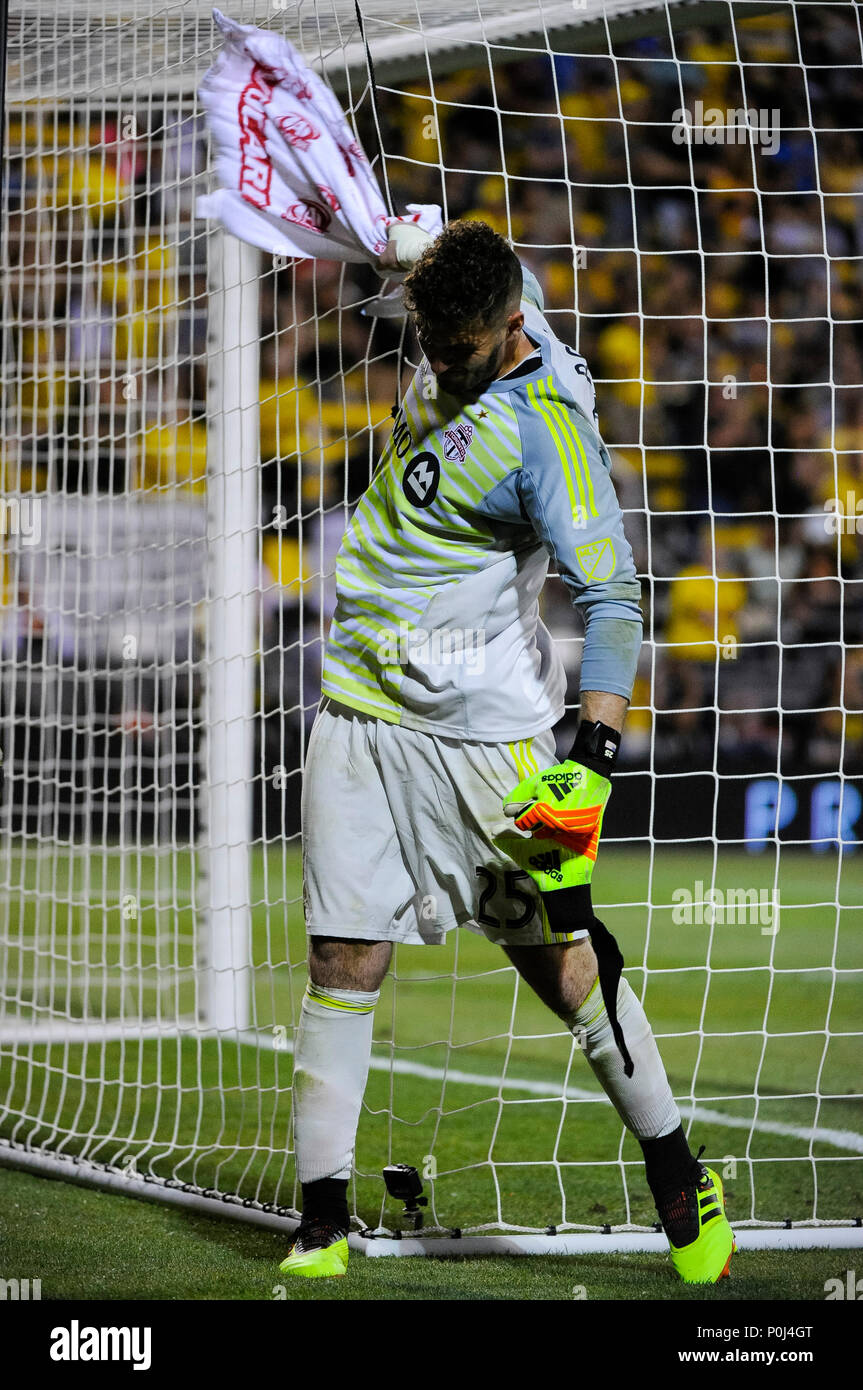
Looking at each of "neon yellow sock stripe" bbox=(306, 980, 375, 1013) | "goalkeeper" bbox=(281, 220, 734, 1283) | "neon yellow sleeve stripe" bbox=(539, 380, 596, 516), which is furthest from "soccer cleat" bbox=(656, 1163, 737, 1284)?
"neon yellow sleeve stripe" bbox=(539, 380, 596, 516)

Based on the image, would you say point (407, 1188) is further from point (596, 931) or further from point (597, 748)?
point (597, 748)

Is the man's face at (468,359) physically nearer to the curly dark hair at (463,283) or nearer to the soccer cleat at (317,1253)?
the curly dark hair at (463,283)

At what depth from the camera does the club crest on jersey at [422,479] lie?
8.57 ft

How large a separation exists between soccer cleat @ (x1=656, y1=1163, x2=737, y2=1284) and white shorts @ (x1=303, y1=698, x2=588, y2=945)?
19.1 inches

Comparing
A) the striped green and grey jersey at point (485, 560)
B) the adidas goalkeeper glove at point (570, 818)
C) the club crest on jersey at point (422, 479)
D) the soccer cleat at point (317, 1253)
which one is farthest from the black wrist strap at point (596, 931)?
the club crest on jersey at point (422, 479)

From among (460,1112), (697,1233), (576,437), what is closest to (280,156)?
(576,437)

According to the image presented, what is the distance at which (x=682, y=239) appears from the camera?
442 inches

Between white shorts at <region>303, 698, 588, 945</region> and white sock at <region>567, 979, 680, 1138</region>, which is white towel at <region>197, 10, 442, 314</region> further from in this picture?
white sock at <region>567, 979, 680, 1138</region>

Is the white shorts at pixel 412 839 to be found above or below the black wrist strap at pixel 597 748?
below

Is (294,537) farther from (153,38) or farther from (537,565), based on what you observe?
(537,565)

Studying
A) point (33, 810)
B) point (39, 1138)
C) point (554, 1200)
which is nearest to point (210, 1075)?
point (39, 1138)

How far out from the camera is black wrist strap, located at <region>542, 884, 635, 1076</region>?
8.27ft

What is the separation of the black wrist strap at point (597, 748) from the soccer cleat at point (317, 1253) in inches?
36.7

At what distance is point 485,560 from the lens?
2660 mm
